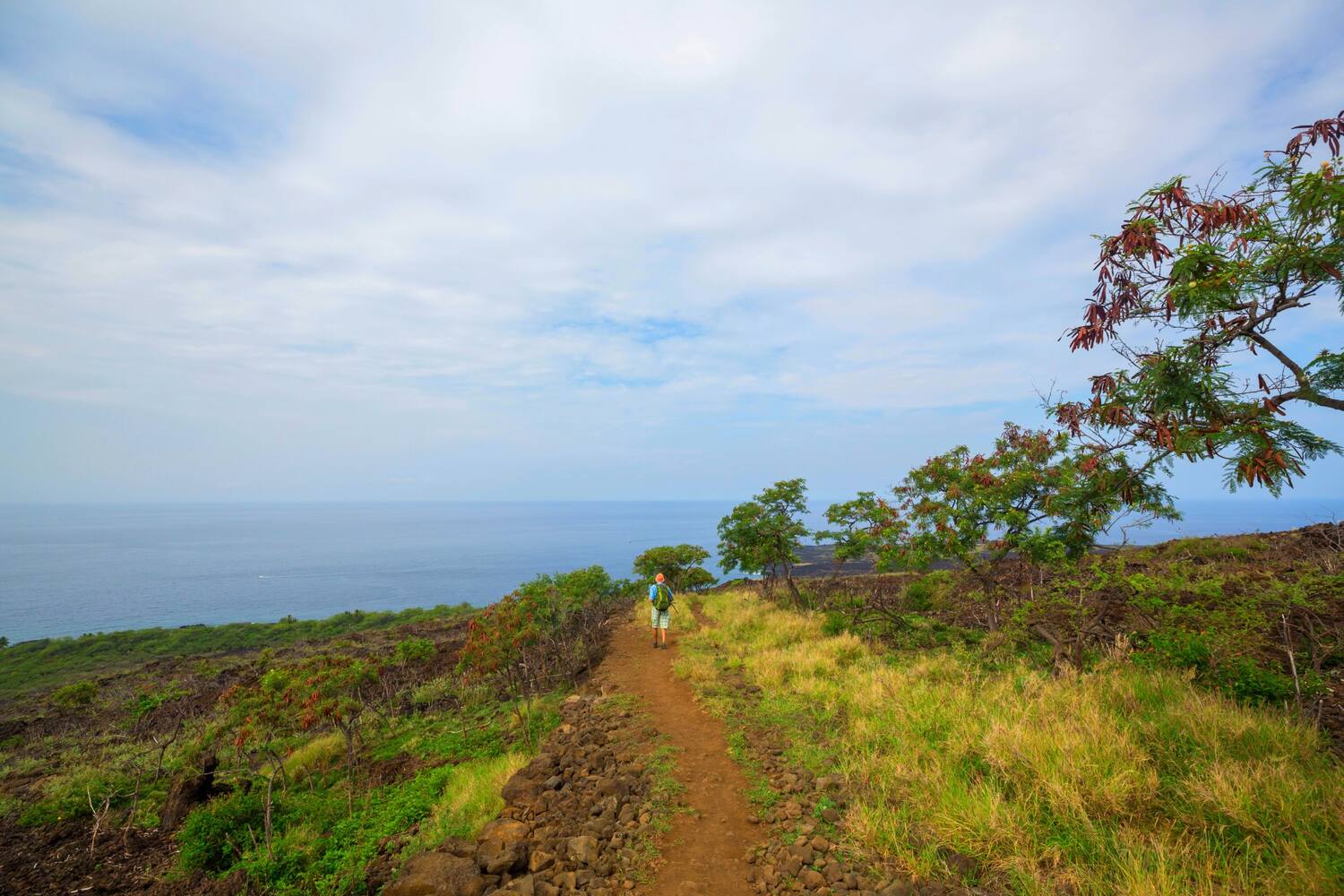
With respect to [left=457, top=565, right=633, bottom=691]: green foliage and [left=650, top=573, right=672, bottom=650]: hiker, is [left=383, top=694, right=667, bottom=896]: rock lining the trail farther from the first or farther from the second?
[left=650, top=573, right=672, bottom=650]: hiker

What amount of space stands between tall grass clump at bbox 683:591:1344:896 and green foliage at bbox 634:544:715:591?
2513 cm

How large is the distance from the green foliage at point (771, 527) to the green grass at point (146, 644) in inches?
1560

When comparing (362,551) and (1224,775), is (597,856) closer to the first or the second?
(1224,775)

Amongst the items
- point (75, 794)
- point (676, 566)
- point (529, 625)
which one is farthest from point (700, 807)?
point (676, 566)

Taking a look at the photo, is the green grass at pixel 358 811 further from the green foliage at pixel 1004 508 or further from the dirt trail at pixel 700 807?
the green foliage at pixel 1004 508

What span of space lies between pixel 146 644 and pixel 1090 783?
64.1 metres

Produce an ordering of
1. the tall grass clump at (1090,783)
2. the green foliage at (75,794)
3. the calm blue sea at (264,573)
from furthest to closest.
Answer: the calm blue sea at (264,573), the green foliage at (75,794), the tall grass clump at (1090,783)

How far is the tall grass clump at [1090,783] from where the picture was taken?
3932mm

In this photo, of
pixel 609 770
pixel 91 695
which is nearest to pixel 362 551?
pixel 91 695

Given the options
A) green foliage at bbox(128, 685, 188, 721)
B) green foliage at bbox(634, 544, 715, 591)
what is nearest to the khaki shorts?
green foliage at bbox(634, 544, 715, 591)

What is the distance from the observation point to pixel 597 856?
539 centimetres

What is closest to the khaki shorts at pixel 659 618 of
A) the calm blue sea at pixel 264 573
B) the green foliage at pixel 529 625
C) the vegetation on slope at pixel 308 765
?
the vegetation on slope at pixel 308 765

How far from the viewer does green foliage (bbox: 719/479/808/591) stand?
19516mm

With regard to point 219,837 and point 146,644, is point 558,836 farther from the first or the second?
point 146,644
